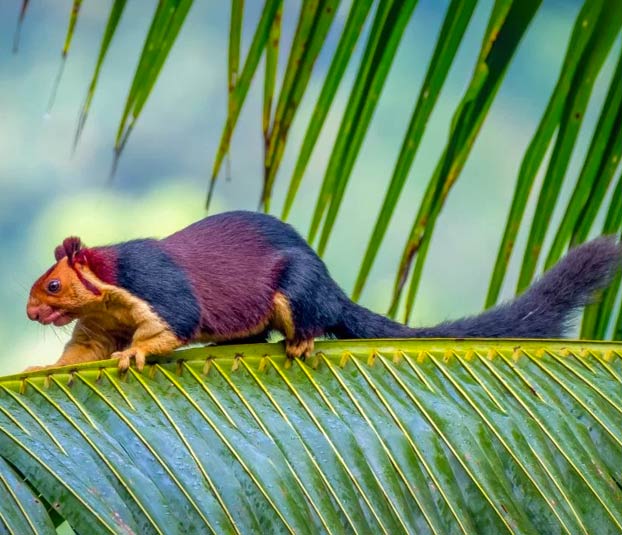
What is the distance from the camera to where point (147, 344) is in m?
2.52

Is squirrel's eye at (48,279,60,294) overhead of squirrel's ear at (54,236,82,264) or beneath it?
beneath

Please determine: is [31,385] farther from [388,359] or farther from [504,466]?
[504,466]

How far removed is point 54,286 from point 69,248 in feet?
0.35

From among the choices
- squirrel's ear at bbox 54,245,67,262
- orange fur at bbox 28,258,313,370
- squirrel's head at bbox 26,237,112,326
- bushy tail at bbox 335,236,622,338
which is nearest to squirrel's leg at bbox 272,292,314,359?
orange fur at bbox 28,258,313,370

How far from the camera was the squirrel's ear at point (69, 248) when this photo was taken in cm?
275

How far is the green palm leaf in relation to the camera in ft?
6.78

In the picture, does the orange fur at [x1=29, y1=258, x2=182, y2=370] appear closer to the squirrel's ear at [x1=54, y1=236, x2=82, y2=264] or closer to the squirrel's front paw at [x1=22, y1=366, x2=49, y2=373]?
the squirrel's ear at [x1=54, y1=236, x2=82, y2=264]

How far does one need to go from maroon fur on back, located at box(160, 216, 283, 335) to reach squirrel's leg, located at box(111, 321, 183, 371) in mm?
145

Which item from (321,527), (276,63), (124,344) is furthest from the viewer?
(124,344)

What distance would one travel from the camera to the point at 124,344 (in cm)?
286

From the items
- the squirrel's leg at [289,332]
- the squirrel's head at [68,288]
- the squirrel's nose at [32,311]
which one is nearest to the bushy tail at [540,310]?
the squirrel's leg at [289,332]

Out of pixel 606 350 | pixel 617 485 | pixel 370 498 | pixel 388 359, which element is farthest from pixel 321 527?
pixel 606 350

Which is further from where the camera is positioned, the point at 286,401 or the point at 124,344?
the point at 124,344

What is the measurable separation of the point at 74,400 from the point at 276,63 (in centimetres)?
86
